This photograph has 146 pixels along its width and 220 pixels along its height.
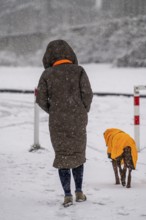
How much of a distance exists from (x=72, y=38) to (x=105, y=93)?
12.0 meters

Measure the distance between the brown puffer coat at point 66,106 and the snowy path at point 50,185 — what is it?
48cm

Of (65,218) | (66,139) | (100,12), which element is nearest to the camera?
(65,218)

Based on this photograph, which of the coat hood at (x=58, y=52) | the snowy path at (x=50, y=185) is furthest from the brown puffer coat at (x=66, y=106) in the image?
the snowy path at (x=50, y=185)

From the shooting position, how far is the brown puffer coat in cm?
434

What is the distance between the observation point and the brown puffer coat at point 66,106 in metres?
4.34

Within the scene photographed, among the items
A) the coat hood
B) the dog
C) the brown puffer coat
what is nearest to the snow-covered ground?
the dog

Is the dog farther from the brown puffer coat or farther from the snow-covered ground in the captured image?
the brown puffer coat

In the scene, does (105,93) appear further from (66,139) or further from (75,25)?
(66,139)

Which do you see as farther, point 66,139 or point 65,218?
point 66,139

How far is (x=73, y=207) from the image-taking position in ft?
14.3

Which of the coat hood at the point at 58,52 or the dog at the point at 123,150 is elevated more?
the coat hood at the point at 58,52

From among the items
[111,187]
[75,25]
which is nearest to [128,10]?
[75,25]

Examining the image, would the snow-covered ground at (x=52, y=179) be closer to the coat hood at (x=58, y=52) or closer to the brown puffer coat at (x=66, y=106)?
the brown puffer coat at (x=66, y=106)

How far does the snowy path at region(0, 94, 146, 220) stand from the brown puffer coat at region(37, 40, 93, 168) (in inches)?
18.7
